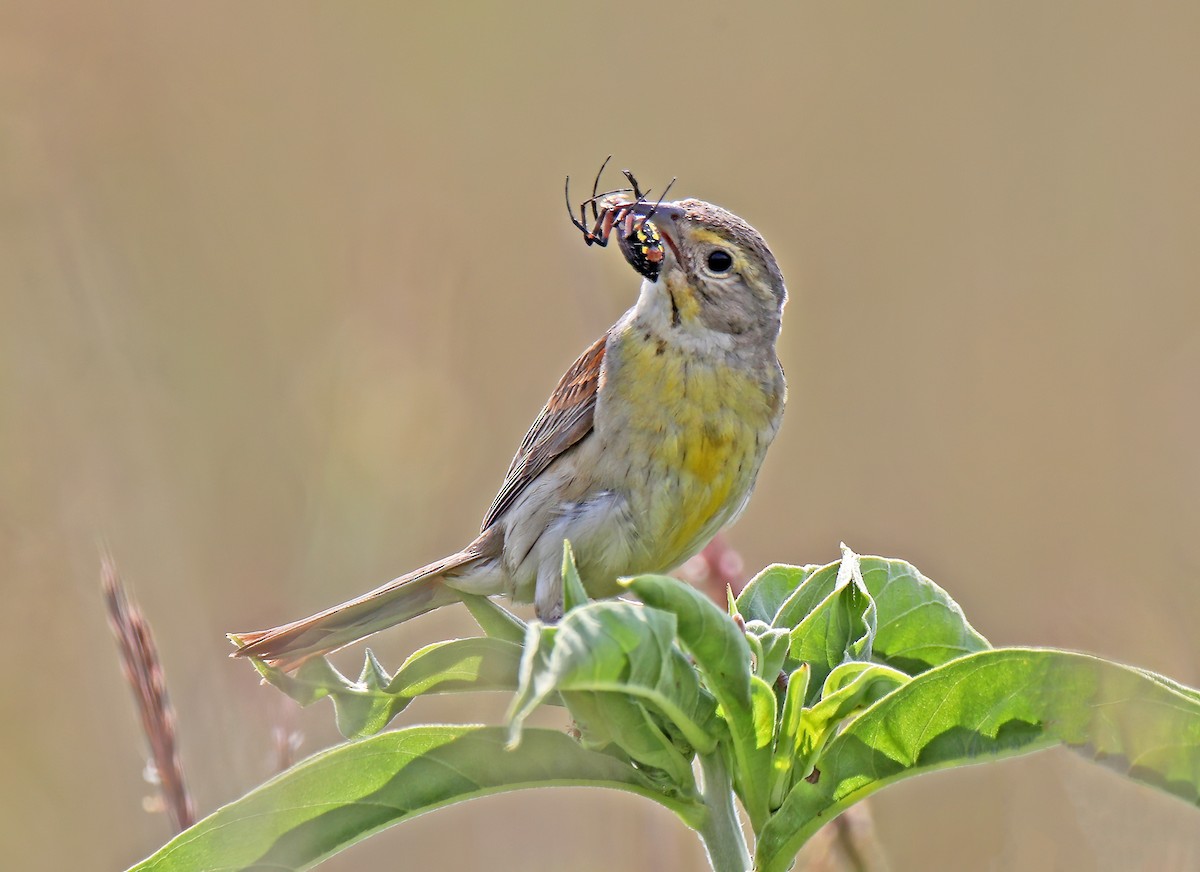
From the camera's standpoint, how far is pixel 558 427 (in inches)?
168

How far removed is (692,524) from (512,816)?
185cm

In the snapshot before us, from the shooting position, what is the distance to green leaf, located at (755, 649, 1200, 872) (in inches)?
78.3

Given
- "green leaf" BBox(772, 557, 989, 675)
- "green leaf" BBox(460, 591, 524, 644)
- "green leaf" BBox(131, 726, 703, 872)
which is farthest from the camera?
"green leaf" BBox(772, 557, 989, 675)

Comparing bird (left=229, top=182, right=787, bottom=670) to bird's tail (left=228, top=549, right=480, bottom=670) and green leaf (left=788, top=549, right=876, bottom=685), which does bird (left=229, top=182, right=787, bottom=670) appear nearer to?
bird's tail (left=228, top=549, right=480, bottom=670)

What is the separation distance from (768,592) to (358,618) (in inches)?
61.7

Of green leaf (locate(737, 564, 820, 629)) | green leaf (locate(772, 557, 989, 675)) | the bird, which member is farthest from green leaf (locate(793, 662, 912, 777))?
the bird

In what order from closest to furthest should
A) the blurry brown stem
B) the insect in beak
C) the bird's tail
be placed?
the blurry brown stem → the bird's tail → the insect in beak

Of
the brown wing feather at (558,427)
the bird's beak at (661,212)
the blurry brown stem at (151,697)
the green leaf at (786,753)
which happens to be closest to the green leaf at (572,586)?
the green leaf at (786,753)

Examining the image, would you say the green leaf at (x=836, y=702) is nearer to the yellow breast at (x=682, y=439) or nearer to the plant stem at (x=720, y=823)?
the plant stem at (x=720, y=823)

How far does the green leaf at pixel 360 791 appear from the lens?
2096mm

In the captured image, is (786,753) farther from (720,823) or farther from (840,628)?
(840,628)

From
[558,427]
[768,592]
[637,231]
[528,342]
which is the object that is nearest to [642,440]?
[558,427]

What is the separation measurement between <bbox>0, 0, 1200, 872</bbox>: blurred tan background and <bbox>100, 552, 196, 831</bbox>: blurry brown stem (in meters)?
0.30

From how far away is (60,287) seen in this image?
475 centimetres
